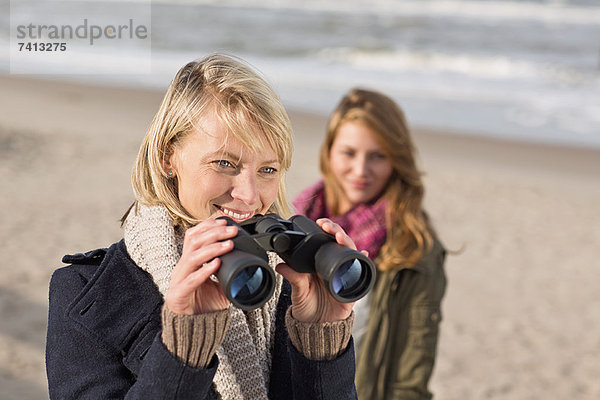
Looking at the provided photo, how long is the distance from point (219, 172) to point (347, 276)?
42 cm

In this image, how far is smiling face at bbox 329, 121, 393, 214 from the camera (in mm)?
3680

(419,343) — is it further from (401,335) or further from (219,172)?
(219,172)

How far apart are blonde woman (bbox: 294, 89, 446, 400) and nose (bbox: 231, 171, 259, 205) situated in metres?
1.59

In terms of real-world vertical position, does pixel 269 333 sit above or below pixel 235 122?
below

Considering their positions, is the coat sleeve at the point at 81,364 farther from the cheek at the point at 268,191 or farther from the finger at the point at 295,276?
the cheek at the point at 268,191

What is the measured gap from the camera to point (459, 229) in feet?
29.6

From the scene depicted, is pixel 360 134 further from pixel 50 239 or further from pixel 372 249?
pixel 50 239

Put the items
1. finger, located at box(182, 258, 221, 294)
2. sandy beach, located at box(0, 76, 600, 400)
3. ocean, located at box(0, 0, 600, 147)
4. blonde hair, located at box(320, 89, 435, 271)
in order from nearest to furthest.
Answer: finger, located at box(182, 258, 221, 294) → blonde hair, located at box(320, 89, 435, 271) → sandy beach, located at box(0, 76, 600, 400) → ocean, located at box(0, 0, 600, 147)

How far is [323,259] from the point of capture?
1.73 m

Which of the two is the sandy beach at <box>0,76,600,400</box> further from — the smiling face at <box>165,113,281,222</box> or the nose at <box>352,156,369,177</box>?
the smiling face at <box>165,113,281,222</box>

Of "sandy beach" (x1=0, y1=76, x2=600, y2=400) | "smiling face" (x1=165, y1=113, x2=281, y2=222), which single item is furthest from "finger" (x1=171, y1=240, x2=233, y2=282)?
"sandy beach" (x1=0, y1=76, x2=600, y2=400)

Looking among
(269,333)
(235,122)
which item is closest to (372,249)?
(269,333)

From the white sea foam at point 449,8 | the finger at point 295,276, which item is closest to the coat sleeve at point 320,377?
the finger at point 295,276

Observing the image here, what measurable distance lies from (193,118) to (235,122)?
4.4 inches
